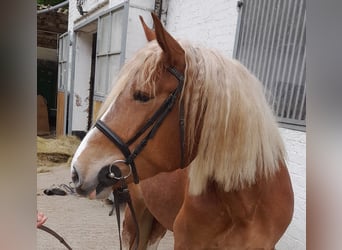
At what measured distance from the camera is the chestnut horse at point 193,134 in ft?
1.64

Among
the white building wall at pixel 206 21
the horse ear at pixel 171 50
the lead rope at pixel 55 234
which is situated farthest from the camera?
the white building wall at pixel 206 21

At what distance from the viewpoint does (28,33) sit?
46 centimetres

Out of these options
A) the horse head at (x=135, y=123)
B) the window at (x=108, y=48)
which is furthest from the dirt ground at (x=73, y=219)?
the window at (x=108, y=48)

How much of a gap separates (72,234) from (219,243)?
0.30 m

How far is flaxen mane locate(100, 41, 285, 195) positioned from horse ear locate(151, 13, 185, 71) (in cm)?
1

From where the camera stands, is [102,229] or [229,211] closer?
[229,211]

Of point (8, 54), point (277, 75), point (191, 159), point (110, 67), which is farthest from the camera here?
point (110, 67)

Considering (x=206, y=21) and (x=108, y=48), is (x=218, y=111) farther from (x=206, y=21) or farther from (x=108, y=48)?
(x=108, y=48)

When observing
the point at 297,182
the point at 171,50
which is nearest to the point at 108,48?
the point at 171,50

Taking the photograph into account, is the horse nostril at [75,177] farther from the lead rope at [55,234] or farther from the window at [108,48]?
the window at [108,48]

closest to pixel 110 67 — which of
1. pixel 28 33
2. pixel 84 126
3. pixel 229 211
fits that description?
pixel 84 126

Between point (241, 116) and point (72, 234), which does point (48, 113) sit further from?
point (241, 116)

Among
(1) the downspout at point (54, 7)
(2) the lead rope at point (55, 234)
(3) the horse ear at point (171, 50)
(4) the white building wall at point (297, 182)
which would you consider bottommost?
(2) the lead rope at point (55, 234)

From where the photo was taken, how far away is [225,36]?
746 millimetres
